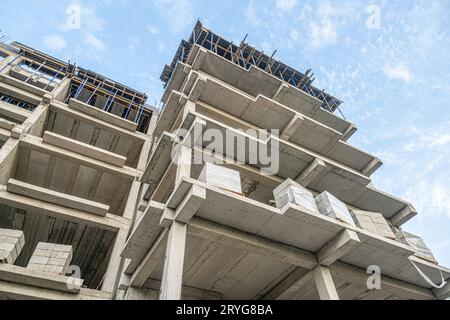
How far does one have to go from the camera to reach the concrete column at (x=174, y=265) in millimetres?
4289

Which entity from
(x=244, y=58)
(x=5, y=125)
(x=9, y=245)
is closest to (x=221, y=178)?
(x=9, y=245)

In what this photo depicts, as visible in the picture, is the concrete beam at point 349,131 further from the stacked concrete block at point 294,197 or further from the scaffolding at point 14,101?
the scaffolding at point 14,101

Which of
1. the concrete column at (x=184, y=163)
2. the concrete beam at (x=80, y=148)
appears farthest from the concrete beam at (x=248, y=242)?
the concrete beam at (x=80, y=148)

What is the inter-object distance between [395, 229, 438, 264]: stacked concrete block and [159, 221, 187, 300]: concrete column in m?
6.94

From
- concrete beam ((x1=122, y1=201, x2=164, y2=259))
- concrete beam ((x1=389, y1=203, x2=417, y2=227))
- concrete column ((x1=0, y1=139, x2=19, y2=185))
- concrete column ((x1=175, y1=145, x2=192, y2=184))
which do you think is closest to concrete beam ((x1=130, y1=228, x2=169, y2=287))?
concrete beam ((x1=122, y1=201, x2=164, y2=259))

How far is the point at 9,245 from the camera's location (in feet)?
22.2

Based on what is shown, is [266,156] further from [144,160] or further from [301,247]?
[144,160]

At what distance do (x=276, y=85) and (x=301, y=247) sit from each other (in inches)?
298

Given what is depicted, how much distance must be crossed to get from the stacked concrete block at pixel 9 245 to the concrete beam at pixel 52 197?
151cm

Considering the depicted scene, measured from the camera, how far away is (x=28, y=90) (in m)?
12.0

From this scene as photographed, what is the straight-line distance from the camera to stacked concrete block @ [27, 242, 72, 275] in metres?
6.81

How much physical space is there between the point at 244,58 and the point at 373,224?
11.0 metres

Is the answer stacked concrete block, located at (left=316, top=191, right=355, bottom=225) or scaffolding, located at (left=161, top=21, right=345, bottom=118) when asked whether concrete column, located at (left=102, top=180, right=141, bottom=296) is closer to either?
stacked concrete block, located at (left=316, top=191, right=355, bottom=225)

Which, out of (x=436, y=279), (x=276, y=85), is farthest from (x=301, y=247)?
(x=276, y=85)
